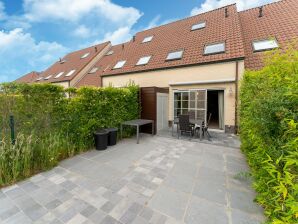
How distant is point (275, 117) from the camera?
1795mm

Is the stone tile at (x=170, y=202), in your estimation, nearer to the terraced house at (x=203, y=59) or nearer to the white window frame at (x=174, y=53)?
the terraced house at (x=203, y=59)

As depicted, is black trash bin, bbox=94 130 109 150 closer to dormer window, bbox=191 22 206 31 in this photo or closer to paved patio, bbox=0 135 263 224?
paved patio, bbox=0 135 263 224

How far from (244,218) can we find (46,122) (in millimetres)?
5124

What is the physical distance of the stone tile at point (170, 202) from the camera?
2.25 metres

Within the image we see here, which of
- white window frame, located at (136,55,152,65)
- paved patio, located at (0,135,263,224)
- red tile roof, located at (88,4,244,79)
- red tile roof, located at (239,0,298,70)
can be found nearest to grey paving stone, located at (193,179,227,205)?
paved patio, located at (0,135,263,224)

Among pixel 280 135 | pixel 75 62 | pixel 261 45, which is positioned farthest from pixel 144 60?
pixel 75 62

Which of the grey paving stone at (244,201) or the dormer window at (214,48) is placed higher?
the dormer window at (214,48)

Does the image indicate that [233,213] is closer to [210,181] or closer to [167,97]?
[210,181]

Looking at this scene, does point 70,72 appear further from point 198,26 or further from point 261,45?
point 261,45

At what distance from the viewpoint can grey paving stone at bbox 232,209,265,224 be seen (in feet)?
6.69

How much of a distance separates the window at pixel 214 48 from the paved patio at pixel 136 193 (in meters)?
5.51

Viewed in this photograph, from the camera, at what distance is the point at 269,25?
27.2 ft

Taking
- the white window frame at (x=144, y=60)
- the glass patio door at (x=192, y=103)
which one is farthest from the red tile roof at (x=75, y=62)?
the glass patio door at (x=192, y=103)

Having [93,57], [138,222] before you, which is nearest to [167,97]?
[138,222]
